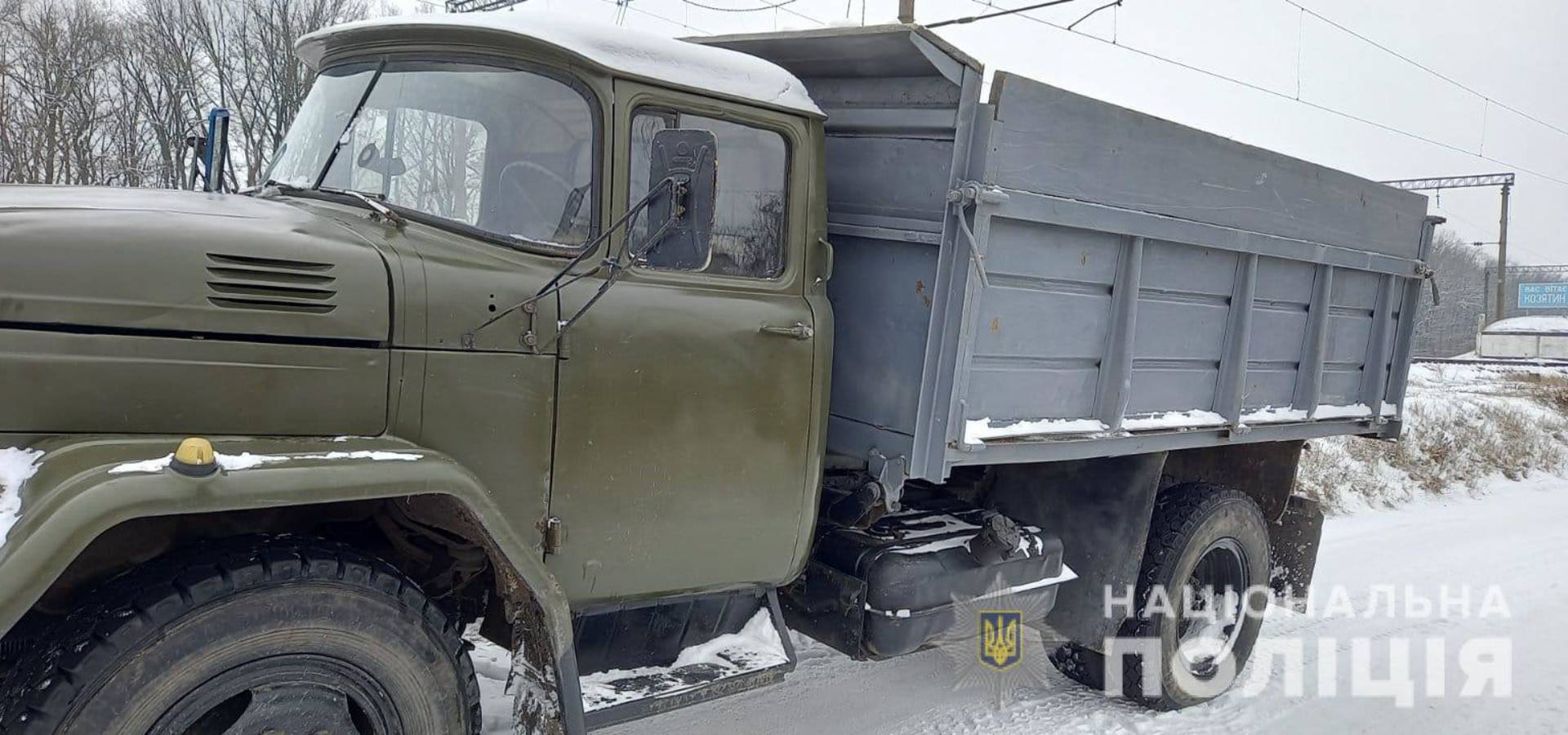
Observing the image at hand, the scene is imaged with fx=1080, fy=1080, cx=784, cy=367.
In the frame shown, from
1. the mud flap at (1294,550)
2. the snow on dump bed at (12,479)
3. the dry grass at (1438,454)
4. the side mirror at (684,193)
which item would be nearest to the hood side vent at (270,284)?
the snow on dump bed at (12,479)

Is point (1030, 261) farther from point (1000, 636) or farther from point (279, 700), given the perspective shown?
point (279, 700)

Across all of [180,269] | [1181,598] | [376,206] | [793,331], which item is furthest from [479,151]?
[1181,598]

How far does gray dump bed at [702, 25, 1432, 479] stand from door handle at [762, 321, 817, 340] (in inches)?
15.4

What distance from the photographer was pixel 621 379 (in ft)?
9.99

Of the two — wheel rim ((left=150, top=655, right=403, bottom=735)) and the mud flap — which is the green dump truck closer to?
wheel rim ((left=150, top=655, right=403, bottom=735))

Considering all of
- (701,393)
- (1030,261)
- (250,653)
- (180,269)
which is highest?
(1030,261)

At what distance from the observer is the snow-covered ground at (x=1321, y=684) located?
14.6ft

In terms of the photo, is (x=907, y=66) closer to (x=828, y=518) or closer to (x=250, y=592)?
(x=828, y=518)

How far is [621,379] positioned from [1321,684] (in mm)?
3846

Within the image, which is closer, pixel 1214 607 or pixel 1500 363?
pixel 1214 607

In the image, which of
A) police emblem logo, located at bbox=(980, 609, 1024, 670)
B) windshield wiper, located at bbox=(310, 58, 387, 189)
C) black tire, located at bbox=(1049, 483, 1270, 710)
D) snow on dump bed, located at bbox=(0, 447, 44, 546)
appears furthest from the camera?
black tire, located at bbox=(1049, 483, 1270, 710)

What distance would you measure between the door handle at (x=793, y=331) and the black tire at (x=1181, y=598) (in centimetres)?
225

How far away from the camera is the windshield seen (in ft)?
9.78

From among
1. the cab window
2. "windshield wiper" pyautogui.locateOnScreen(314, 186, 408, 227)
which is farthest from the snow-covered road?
"windshield wiper" pyautogui.locateOnScreen(314, 186, 408, 227)
